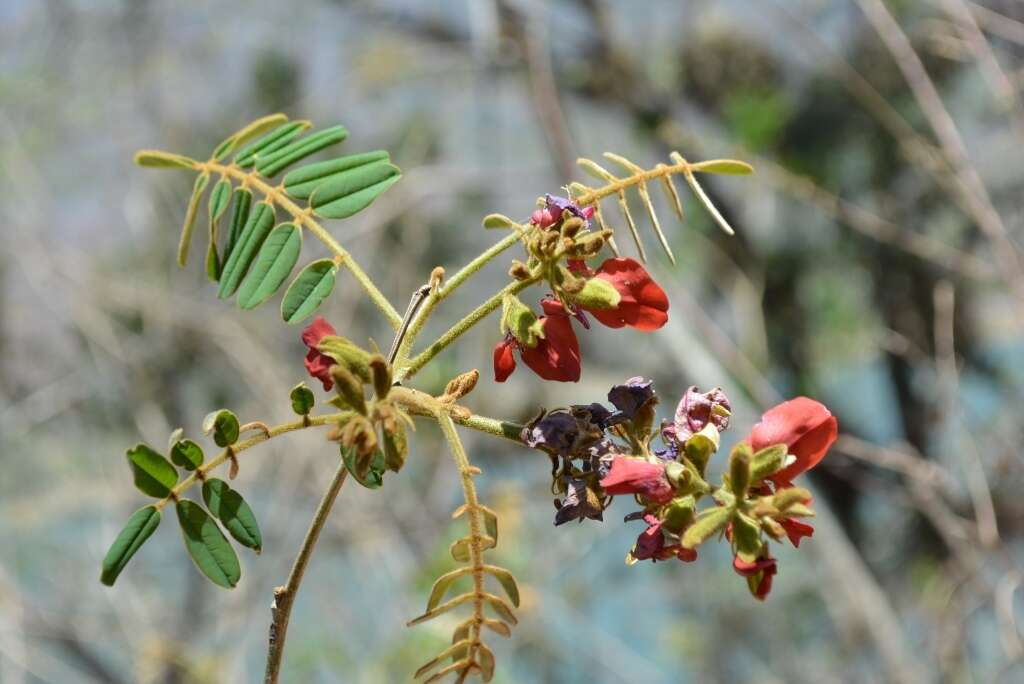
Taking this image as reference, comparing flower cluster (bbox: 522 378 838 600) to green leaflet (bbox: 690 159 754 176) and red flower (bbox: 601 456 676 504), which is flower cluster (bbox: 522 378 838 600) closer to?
red flower (bbox: 601 456 676 504)

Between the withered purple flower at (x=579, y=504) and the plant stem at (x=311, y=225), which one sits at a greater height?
the plant stem at (x=311, y=225)

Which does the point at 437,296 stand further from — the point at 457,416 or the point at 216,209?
the point at 216,209

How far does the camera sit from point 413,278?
11.0 ft

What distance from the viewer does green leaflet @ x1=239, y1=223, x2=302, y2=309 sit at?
2.07 ft

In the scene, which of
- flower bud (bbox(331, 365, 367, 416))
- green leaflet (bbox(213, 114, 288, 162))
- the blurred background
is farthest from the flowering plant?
the blurred background

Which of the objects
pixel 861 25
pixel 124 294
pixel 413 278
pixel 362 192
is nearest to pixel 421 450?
pixel 413 278

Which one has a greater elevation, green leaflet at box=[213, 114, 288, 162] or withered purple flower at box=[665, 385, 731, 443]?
green leaflet at box=[213, 114, 288, 162]

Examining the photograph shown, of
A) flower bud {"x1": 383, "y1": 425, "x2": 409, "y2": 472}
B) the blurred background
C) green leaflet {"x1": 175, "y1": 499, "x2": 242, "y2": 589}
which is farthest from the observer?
the blurred background

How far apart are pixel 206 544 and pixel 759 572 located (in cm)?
29

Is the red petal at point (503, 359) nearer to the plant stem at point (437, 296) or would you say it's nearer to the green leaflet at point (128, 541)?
the plant stem at point (437, 296)

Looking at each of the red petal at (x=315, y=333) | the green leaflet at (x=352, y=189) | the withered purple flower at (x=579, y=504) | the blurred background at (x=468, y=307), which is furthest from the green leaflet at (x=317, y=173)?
the blurred background at (x=468, y=307)

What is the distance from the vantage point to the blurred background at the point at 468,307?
115 inches

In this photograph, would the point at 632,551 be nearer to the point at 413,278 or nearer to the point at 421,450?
the point at 413,278

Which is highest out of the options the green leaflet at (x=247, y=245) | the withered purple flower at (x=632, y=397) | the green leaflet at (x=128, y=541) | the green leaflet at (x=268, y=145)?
the green leaflet at (x=268, y=145)
